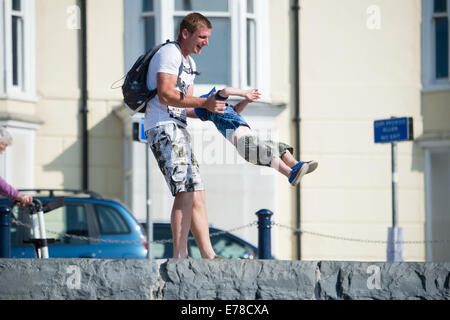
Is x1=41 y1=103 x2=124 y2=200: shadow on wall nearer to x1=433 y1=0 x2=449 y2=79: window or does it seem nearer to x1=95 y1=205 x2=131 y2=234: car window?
x1=95 y1=205 x2=131 y2=234: car window

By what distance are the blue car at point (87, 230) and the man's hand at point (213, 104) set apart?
4406 millimetres

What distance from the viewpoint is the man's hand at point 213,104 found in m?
6.76

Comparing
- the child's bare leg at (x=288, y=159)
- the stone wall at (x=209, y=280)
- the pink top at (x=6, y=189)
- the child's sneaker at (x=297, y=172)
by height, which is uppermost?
the child's bare leg at (x=288, y=159)

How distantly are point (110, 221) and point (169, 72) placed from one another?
515 centimetres

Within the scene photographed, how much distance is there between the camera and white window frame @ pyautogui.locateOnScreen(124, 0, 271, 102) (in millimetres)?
16297

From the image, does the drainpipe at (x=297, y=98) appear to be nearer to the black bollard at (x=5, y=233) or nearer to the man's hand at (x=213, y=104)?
the black bollard at (x=5, y=233)

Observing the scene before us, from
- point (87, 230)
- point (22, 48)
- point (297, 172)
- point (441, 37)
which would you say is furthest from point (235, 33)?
point (297, 172)

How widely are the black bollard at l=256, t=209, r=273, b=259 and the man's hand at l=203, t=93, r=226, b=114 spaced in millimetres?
3550

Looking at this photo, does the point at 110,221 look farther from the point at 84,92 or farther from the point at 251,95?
the point at 84,92

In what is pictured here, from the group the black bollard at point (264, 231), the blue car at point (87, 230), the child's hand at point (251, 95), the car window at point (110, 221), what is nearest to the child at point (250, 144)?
the child's hand at point (251, 95)

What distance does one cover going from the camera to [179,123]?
6.96m

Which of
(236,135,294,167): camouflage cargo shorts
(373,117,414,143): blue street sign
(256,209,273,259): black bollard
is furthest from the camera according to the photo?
(373,117,414,143): blue street sign

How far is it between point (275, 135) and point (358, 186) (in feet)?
5.89

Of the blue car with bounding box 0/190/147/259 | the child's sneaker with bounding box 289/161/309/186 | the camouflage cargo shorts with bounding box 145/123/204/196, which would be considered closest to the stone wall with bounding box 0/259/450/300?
the camouflage cargo shorts with bounding box 145/123/204/196
